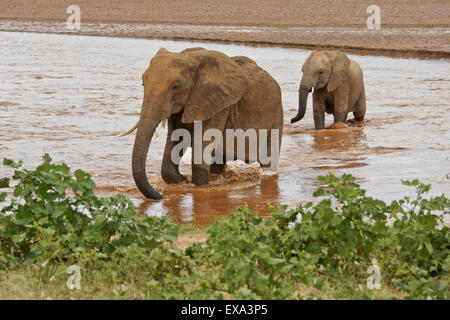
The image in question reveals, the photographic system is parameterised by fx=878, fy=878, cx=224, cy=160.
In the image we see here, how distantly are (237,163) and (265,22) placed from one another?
88.2ft

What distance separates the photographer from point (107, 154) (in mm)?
11242

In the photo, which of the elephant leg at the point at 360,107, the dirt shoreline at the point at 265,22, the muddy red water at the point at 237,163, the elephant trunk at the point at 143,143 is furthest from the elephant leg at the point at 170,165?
the dirt shoreline at the point at 265,22

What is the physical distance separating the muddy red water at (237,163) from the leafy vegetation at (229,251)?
128 centimetres

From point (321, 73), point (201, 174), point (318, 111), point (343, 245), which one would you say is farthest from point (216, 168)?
point (343, 245)

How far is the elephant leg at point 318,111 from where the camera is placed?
1372 centimetres

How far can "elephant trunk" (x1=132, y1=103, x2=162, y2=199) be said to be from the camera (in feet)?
26.2

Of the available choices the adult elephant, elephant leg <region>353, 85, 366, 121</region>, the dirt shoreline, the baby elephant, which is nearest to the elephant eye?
the adult elephant

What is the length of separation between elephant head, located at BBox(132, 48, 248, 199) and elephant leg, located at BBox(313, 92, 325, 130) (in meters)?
4.75

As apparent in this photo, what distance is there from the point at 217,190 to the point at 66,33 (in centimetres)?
2890

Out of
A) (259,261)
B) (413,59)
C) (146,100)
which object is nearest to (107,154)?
(146,100)

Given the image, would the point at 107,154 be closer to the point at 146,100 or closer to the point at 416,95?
the point at 146,100

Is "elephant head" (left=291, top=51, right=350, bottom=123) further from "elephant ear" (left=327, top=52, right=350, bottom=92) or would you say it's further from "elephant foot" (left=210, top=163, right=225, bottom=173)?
"elephant foot" (left=210, top=163, right=225, bottom=173)

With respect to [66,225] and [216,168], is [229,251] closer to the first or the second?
[66,225]

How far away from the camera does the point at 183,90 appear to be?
8.45 m
